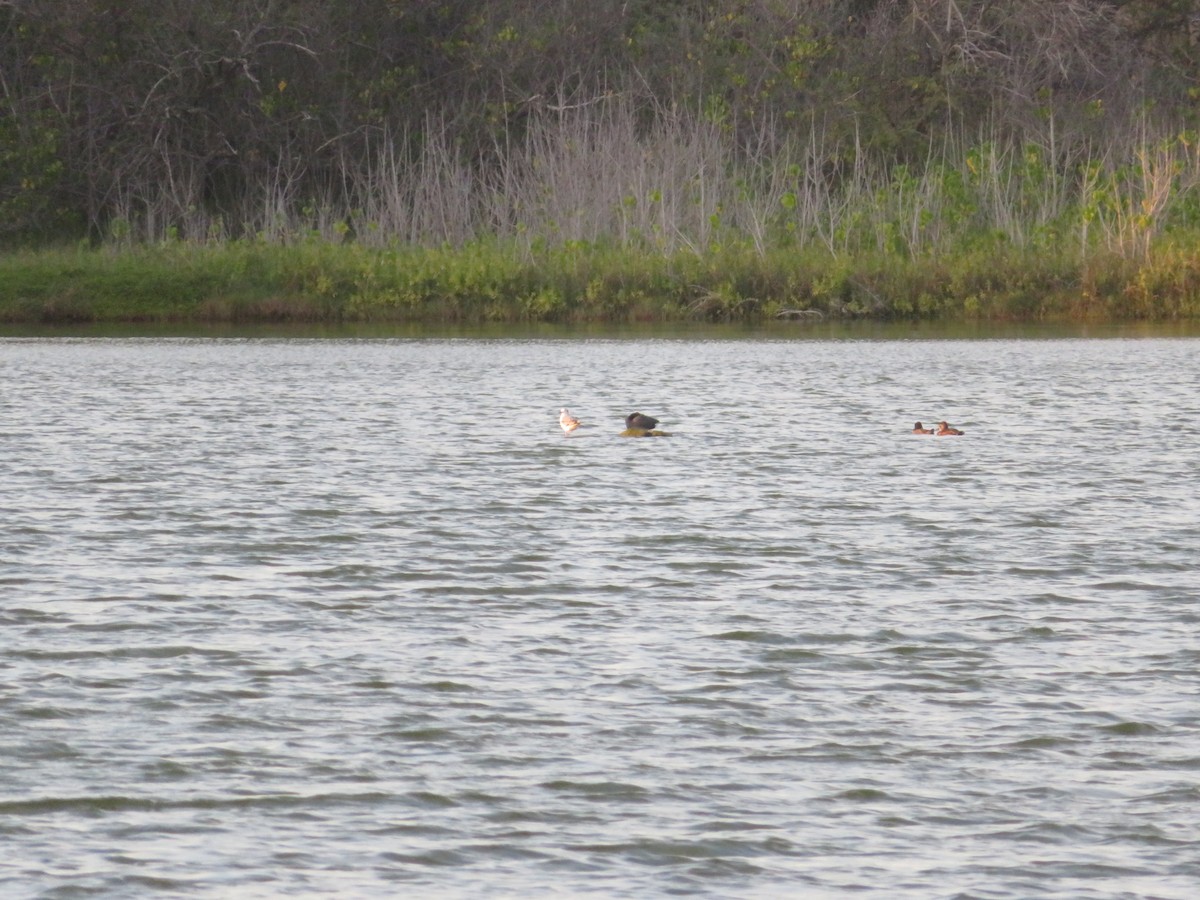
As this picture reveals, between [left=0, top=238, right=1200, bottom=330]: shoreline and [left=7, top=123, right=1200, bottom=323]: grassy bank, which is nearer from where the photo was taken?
[left=0, top=238, right=1200, bottom=330]: shoreline

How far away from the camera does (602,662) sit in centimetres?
886

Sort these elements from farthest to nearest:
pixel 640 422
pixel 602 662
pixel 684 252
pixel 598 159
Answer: pixel 598 159 < pixel 684 252 < pixel 640 422 < pixel 602 662

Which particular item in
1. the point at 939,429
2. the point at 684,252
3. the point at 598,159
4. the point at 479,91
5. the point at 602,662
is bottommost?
the point at 602,662

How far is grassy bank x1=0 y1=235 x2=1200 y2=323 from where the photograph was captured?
32.8 m

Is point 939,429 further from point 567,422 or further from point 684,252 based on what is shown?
point 684,252

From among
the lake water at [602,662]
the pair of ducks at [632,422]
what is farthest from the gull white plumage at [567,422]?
the lake water at [602,662]

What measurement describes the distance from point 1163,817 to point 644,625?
3.40 m

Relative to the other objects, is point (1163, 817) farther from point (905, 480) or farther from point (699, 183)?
point (699, 183)

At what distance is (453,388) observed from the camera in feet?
75.5

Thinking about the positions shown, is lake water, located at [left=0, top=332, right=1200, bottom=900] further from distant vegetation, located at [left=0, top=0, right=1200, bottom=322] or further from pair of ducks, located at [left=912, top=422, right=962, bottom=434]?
distant vegetation, located at [left=0, top=0, right=1200, bottom=322]

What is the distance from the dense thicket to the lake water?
805 inches

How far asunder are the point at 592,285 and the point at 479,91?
973cm

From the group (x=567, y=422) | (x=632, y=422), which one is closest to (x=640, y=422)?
(x=632, y=422)

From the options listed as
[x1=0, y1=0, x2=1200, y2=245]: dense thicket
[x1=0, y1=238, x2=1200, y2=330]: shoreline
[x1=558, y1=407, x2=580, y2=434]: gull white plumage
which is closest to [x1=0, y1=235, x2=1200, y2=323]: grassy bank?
[x1=0, y1=238, x2=1200, y2=330]: shoreline
